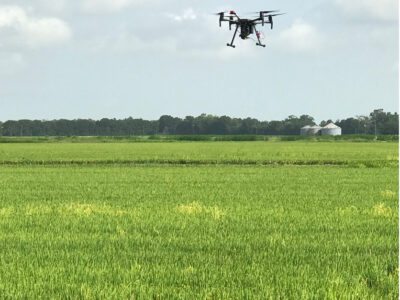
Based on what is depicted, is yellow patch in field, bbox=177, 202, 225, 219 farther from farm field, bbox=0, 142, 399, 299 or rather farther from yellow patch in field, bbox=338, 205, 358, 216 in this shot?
yellow patch in field, bbox=338, 205, 358, 216

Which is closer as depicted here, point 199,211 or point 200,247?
point 200,247

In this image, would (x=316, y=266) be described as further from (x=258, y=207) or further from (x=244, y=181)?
(x=244, y=181)

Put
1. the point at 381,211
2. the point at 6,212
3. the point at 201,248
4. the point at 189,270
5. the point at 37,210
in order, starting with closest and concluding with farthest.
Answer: the point at 189,270
the point at 201,248
the point at 381,211
the point at 6,212
the point at 37,210

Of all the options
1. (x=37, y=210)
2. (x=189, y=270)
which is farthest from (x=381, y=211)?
(x=37, y=210)

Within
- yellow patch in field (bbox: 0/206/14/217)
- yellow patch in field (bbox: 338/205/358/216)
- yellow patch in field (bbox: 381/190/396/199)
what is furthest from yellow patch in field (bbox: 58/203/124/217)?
yellow patch in field (bbox: 381/190/396/199)

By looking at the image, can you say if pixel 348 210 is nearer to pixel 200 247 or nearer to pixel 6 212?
pixel 200 247

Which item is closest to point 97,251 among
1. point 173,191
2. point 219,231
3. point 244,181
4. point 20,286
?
point 20,286


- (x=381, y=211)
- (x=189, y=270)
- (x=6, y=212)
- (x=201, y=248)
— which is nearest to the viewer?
(x=189, y=270)

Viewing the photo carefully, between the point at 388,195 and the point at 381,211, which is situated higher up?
the point at 381,211
